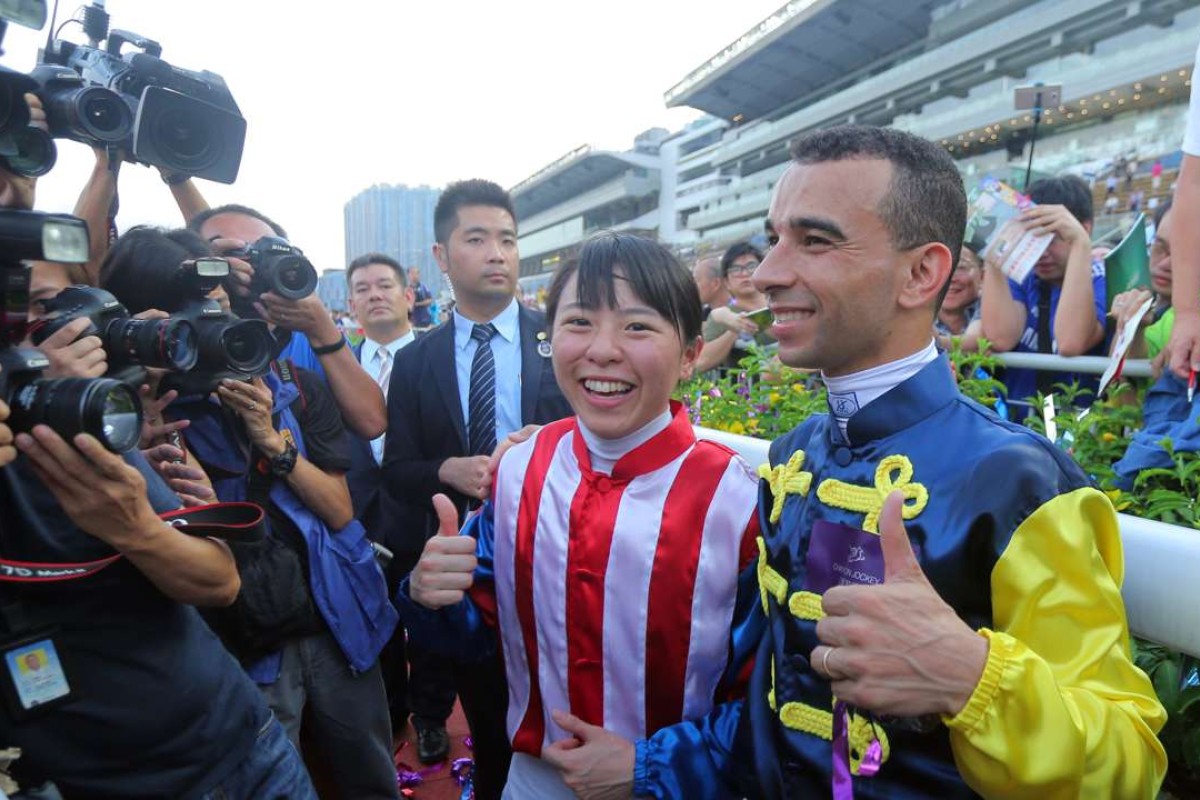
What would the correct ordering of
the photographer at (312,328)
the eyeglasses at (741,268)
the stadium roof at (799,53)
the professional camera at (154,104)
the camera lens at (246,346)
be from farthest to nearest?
the stadium roof at (799,53)
the eyeglasses at (741,268)
the photographer at (312,328)
the camera lens at (246,346)
the professional camera at (154,104)

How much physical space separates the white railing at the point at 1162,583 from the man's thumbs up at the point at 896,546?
0.30 metres

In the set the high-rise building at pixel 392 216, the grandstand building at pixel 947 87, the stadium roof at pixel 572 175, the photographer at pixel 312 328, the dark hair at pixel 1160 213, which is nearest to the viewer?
the photographer at pixel 312 328

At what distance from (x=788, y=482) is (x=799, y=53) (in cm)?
4615

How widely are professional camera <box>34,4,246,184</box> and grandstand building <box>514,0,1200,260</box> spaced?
3.75 m

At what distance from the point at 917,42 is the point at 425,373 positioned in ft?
135

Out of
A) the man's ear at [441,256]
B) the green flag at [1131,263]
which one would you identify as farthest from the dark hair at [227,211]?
the green flag at [1131,263]

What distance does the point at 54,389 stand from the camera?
131cm

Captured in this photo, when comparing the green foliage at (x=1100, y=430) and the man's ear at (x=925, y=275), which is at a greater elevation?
the man's ear at (x=925, y=275)

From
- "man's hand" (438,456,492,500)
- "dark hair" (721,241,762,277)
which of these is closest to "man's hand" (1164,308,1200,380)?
"man's hand" (438,456,492,500)

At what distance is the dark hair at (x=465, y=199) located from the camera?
130 inches

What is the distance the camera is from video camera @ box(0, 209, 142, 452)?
1.24 m

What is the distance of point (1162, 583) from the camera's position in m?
0.99

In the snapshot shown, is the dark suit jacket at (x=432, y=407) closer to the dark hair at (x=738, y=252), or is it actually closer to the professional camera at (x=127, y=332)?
the professional camera at (x=127, y=332)

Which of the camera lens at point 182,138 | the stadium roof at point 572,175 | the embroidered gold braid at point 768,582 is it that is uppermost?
the stadium roof at point 572,175
